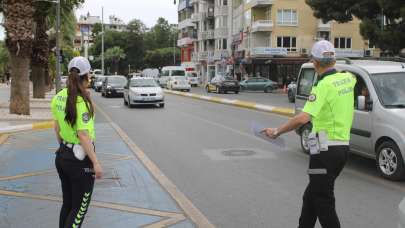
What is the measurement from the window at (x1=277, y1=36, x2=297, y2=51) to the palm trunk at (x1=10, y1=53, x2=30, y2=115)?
44.7 meters

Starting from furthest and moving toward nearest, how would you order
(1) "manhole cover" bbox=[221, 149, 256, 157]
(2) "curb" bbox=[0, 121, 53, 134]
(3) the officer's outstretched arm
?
(2) "curb" bbox=[0, 121, 53, 134]
(1) "manhole cover" bbox=[221, 149, 256, 157]
(3) the officer's outstretched arm

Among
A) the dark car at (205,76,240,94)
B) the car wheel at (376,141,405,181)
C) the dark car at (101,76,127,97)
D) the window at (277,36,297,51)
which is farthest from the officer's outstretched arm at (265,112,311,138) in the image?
the window at (277,36,297,51)

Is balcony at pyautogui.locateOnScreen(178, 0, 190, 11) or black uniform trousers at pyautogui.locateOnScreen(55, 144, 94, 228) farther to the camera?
balcony at pyautogui.locateOnScreen(178, 0, 190, 11)

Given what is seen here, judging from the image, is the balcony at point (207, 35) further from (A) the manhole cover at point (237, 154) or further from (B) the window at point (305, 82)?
(A) the manhole cover at point (237, 154)

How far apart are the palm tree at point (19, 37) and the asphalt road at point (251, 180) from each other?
6.03 meters

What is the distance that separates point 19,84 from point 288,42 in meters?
45.3

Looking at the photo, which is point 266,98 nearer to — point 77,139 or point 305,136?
point 305,136

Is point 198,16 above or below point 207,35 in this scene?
above

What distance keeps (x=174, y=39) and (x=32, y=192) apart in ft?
402

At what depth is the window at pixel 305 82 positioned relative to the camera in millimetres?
10767

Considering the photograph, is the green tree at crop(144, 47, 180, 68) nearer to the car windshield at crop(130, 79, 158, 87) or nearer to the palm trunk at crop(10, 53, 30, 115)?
the car windshield at crop(130, 79, 158, 87)

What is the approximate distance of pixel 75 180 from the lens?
4.35 metres

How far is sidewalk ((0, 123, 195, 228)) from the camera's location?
602 centimetres

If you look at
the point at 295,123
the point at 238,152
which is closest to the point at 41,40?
the point at 238,152
